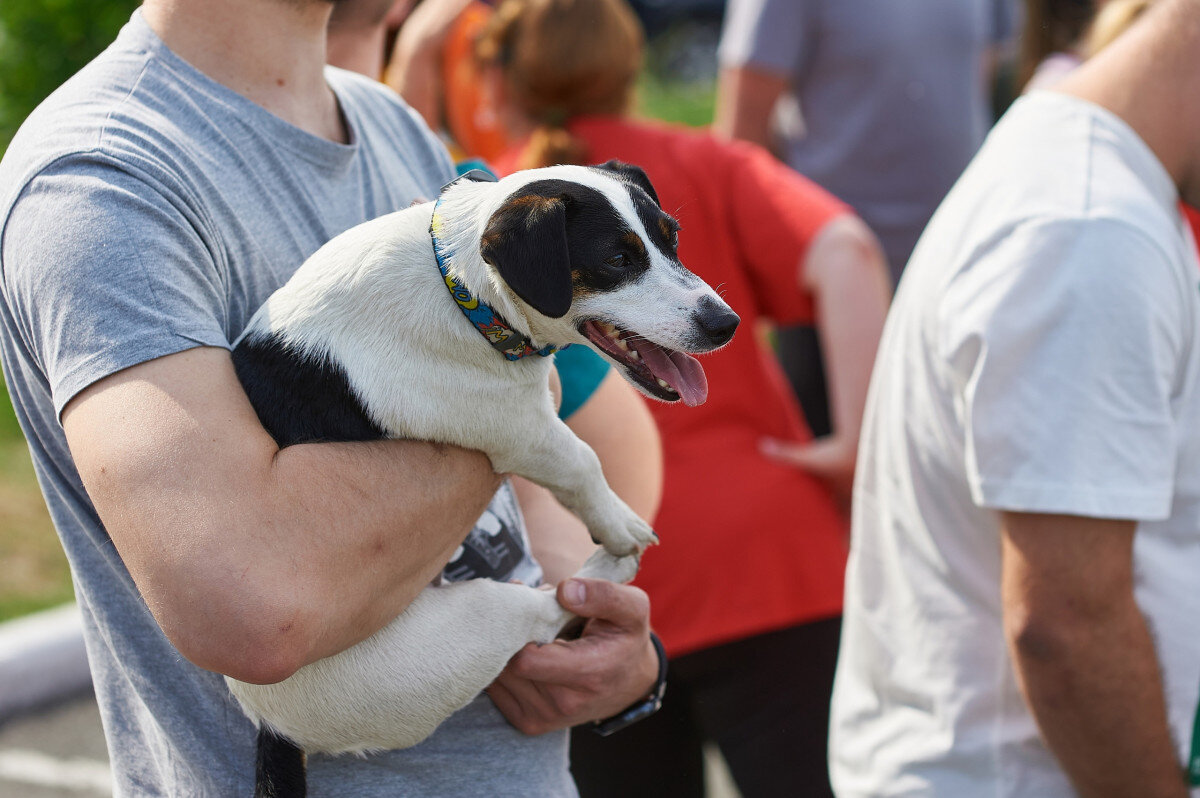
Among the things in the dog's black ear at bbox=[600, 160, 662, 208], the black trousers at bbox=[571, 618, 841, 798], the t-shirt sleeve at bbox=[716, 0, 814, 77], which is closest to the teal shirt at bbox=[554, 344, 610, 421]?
the dog's black ear at bbox=[600, 160, 662, 208]

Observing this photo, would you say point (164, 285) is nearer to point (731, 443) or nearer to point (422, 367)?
point (422, 367)

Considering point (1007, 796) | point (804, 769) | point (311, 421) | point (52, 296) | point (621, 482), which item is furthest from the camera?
point (804, 769)

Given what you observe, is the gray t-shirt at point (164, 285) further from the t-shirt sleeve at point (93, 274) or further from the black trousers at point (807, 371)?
the black trousers at point (807, 371)

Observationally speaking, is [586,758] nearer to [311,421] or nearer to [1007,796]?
[1007,796]

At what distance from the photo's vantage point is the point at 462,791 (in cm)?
162

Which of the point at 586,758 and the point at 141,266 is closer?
the point at 141,266

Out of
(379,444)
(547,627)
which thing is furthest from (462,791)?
(379,444)

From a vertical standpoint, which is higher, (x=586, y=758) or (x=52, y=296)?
(x=52, y=296)

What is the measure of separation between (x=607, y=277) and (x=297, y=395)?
46 centimetres

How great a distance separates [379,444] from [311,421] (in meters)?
0.10

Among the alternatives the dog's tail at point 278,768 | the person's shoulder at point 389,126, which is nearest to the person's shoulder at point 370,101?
the person's shoulder at point 389,126

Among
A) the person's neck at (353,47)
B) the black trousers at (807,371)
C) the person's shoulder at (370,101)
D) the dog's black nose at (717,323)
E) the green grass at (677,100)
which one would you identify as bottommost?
the green grass at (677,100)

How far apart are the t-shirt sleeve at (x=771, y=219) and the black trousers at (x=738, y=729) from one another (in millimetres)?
1083

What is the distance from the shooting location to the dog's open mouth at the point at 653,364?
138cm
